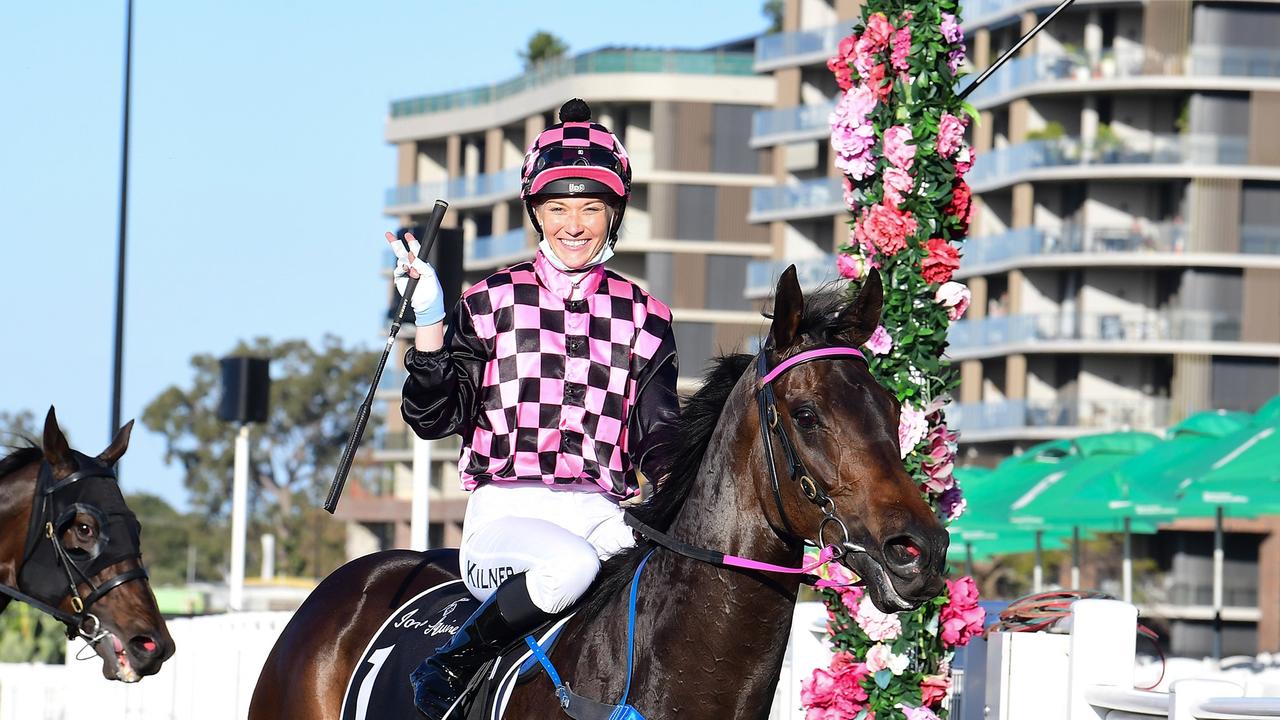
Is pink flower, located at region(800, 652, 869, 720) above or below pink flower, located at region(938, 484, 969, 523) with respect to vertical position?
below

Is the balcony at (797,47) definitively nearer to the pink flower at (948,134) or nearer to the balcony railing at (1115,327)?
the balcony railing at (1115,327)

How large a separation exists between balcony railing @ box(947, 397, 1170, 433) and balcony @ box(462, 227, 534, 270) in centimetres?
1797

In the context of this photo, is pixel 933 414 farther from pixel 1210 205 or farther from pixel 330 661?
pixel 1210 205

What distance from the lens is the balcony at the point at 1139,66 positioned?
50.2 m

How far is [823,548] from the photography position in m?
4.36

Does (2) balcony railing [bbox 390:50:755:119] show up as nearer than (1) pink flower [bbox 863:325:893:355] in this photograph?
No

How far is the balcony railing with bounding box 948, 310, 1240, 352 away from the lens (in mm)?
50125

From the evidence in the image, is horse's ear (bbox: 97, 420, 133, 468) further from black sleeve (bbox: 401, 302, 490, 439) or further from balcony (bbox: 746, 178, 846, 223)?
balcony (bbox: 746, 178, 846, 223)

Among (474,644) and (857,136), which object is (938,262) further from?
(474,644)

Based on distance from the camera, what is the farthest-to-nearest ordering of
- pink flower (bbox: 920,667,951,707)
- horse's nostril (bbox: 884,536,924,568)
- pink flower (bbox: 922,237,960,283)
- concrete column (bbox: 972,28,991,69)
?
concrete column (bbox: 972,28,991,69)
pink flower (bbox: 922,237,960,283)
pink flower (bbox: 920,667,951,707)
horse's nostril (bbox: 884,536,924,568)

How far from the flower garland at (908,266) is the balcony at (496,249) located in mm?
56129

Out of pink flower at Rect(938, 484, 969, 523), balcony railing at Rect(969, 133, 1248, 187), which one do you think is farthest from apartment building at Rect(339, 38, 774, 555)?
pink flower at Rect(938, 484, 969, 523)

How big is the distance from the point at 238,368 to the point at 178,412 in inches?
2820

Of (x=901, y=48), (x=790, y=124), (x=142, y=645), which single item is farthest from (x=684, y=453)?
(x=790, y=124)
